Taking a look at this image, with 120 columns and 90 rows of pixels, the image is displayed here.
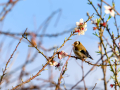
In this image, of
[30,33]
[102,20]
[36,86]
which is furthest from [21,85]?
[102,20]

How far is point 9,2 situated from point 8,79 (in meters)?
1.70

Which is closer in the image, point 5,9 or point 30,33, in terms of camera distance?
point 30,33

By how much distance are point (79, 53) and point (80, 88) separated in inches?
A: 116

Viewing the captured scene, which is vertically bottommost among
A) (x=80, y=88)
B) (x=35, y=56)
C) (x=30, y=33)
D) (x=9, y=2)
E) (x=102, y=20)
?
(x=80, y=88)

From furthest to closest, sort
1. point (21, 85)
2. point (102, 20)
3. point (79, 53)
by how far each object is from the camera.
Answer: point (79, 53) → point (102, 20) → point (21, 85)

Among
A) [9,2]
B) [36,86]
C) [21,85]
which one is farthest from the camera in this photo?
[9,2]

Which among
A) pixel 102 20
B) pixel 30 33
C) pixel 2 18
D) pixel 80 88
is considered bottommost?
pixel 80 88

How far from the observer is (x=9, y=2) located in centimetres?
323

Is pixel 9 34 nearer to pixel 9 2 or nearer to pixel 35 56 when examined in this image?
pixel 35 56

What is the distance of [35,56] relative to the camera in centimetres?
248

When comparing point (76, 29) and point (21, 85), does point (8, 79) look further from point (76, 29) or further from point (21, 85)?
point (76, 29)

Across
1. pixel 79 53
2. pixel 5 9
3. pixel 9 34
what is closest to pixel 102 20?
pixel 9 34

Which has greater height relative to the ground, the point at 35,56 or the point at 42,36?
the point at 42,36

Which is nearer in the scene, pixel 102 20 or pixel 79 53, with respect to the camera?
pixel 102 20
